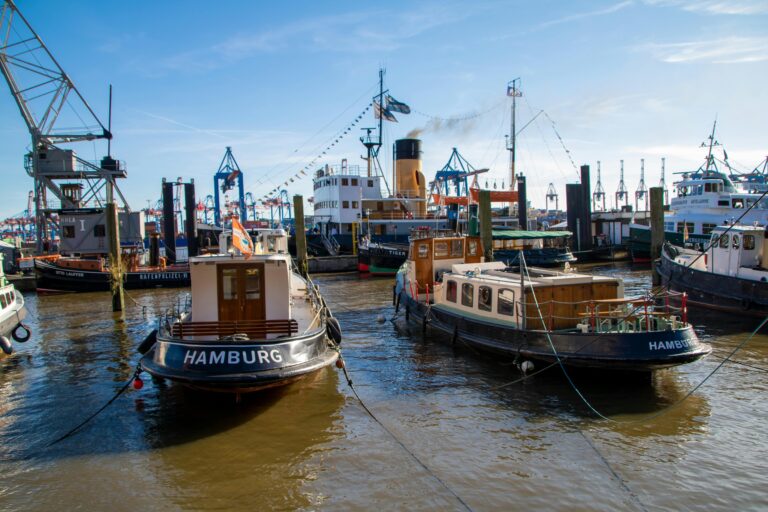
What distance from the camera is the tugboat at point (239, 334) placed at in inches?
372

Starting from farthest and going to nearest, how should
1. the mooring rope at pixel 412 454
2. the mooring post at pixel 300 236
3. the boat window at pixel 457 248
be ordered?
the mooring post at pixel 300 236, the boat window at pixel 457 248, the mooring rope at pixel 412 454

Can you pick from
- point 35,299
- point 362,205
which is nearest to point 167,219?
point 35,299

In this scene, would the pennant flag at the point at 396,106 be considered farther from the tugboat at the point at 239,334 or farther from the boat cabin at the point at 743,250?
the tugboat at the point at 239,334

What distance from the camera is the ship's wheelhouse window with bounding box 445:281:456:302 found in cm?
1614

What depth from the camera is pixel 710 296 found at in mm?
19734

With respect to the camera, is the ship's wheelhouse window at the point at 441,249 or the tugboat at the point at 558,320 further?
the ship's wheelhouse window at the point at 441,249

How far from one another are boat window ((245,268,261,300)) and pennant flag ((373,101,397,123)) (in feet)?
130

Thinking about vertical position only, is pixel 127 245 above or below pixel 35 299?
above

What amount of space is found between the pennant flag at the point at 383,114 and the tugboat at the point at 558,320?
3433cm

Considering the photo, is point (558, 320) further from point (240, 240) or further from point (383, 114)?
point (383, 114)

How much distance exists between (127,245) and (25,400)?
28.3 m

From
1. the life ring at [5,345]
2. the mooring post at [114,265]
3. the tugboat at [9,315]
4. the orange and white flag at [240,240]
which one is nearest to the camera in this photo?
the orange and white flag at [240,240]

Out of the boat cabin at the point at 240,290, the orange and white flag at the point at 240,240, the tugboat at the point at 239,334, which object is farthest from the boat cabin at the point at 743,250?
the orange and white flag at the point at 240,240

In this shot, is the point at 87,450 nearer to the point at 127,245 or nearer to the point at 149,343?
the point at 149,343
